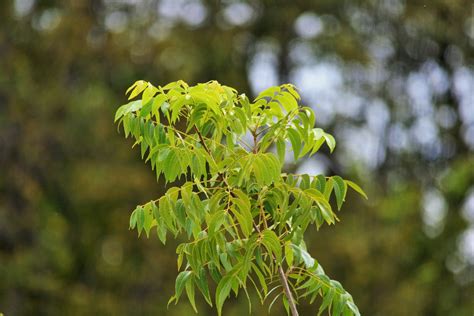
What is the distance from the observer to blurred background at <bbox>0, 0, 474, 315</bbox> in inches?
488

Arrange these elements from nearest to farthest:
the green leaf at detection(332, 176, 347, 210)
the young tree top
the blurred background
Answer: the young tree top
the green leaf at detection(332, 176, 347, 210)
the blurred background

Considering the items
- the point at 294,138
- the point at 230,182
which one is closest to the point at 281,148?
the point at 294,138

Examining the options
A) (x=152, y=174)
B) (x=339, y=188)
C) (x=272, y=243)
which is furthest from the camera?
(x=152, y=174)

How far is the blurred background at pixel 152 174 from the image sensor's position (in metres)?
12.4

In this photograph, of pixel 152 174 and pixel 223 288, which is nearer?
pixel 223 288

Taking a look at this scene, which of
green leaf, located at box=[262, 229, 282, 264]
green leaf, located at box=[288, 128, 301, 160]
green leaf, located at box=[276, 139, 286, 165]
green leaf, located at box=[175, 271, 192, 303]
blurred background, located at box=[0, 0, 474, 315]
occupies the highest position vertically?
green leaf, located at box=[288, 128, 301, 160]

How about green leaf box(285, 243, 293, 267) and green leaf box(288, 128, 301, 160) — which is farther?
green leaf box(285, 243, 293, 267)

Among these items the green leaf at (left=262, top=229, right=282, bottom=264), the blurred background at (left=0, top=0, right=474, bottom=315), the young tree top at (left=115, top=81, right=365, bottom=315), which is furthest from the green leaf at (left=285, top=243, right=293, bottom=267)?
the blurred background at (left=0, top=0, right=474, bottom=315)

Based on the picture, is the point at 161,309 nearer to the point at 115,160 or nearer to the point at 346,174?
the point at 115,160

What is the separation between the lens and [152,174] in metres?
12.5

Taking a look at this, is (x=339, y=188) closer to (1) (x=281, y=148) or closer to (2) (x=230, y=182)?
(1) (x=281, y=148)

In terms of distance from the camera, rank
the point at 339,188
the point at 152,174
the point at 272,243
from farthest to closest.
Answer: the point at 152,174
the point at 339,188
the point at 272,243

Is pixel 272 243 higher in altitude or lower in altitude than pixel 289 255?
higher

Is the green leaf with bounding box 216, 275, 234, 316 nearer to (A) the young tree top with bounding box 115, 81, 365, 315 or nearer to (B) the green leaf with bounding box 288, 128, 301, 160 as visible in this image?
(A) the young tree top with bounding box 115, 81, 365, 315
